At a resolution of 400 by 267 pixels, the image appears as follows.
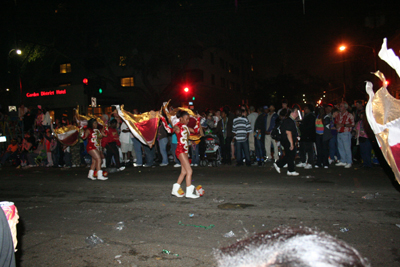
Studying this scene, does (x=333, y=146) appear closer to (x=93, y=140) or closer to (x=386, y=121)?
(x=386, y=121)

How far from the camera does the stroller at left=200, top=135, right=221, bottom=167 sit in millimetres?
11945

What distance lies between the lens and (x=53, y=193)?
820 centimetres

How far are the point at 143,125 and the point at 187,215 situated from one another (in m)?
5.10

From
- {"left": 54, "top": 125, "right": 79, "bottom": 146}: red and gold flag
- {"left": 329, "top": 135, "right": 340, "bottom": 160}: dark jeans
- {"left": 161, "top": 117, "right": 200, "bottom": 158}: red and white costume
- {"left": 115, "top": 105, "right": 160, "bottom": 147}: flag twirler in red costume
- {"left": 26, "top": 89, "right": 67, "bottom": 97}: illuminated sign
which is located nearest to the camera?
{"left": 161, "top": 117, "right": 200, "bottom": 158}: red and white costume

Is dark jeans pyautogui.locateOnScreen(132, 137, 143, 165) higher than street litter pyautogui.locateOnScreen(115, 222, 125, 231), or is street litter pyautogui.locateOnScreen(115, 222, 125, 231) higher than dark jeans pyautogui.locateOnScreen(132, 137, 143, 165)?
dark jeans pyautogui.locateOnScreen(132, 137, 143, 165)

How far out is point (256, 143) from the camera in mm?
12047

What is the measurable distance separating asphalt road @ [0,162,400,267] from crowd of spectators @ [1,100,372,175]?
3.56 ft

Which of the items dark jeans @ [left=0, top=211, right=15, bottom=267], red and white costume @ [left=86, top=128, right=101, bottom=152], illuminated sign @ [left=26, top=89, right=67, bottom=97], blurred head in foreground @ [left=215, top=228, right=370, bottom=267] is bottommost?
dark jeans @ [left=0, top=211, right=15, bottom=267]

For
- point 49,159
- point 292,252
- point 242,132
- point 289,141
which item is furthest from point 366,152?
point 49,159

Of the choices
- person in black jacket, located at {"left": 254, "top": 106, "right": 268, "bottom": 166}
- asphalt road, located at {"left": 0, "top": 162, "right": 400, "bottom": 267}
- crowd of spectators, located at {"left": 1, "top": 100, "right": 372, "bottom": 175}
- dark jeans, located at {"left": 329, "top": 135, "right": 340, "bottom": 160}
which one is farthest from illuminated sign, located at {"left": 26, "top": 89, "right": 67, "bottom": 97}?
dark jeans, located at {"left": 329, "top": 135, "right": 340, "bottom": 160}

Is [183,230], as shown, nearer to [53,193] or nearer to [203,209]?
[203,209]

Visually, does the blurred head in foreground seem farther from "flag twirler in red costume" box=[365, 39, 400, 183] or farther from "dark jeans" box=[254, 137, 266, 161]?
"dark jeans" box=[254, 137, 266, 161]

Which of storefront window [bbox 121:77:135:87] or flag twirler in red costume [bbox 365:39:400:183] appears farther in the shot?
storefront window [bbox 121:77:135:87]

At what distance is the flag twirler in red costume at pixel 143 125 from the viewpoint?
389 inches
